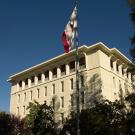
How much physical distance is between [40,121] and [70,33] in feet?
78.9

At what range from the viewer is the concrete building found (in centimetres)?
4903

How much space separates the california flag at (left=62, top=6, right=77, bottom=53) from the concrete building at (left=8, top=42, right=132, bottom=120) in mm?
23673

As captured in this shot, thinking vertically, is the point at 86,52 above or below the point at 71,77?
above

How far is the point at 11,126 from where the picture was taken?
44188mm

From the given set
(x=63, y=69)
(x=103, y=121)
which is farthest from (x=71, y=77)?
(x=103, y=121)

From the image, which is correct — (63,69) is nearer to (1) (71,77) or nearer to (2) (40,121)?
(1) (71,77)

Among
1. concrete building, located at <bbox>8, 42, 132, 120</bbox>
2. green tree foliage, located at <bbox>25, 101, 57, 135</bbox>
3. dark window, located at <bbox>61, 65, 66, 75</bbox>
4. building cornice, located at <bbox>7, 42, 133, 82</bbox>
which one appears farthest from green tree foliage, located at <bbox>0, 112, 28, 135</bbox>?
building cornice, located at <bbox>7, 42, 133, 82</bbox>

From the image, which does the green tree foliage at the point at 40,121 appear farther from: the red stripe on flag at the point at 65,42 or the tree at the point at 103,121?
the red stripe on flag at the point at 65,42

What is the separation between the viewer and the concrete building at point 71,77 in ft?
161

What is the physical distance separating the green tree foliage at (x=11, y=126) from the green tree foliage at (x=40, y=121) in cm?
99

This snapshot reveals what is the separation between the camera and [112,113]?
124 feet

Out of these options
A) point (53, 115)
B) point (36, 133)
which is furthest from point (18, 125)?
point (53, 115)

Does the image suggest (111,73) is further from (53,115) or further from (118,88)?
(53,115)

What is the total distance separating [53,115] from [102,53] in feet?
41.4
